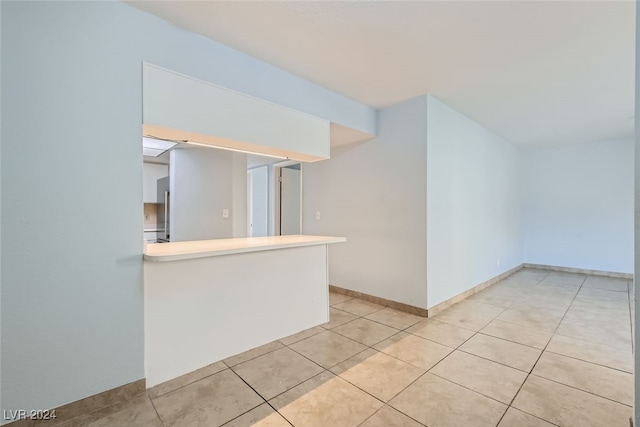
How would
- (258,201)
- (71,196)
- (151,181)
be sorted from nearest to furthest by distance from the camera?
1. (71,196)
2. (151,181)
3. (258,201)

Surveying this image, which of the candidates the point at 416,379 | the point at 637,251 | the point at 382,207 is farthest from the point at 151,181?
the point at 637,251

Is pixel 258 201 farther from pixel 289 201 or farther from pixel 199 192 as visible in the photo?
pixel 199 192

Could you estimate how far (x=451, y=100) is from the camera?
3.16 meters


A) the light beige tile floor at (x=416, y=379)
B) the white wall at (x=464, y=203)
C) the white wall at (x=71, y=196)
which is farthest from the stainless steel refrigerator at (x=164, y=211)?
the white wall at (x=464, y=203)

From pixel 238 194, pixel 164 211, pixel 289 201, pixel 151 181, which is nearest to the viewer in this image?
pixel 238 194

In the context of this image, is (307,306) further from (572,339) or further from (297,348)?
(572,339)

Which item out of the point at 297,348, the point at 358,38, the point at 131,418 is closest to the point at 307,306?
the point at 297,348

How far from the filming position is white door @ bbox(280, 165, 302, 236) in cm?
556

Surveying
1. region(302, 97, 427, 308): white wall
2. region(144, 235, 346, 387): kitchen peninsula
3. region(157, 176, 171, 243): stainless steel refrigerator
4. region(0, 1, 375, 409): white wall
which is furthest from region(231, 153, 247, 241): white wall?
region(0, 1, 375, 409): white wall

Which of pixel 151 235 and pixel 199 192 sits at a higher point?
pixel 199 192

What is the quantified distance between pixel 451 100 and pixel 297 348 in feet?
10.4

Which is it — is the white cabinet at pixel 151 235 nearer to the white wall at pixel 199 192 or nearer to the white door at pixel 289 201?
the white wall at pixel 199 192

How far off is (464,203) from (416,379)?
2.59 m

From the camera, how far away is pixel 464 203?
3.70 metres
